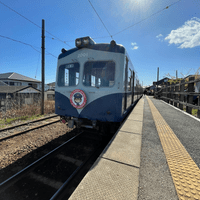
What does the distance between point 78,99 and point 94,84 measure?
0.73m

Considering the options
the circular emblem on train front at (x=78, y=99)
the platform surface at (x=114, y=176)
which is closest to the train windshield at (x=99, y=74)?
the circular emblem on train front at (x=78, y=99)

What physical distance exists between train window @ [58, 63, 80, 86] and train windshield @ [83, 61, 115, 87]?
38 centimetres

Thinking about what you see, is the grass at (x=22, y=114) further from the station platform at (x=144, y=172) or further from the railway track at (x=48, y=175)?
the station platform at (x=144, y=172)

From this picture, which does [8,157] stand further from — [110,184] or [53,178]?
[110,184]

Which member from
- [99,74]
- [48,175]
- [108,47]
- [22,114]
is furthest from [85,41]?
[22,114]

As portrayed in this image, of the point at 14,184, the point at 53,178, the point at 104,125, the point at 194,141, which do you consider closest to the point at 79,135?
the point at 104,125

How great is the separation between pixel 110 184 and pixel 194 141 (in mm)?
2468

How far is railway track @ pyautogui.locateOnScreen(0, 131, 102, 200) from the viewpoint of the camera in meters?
2.40

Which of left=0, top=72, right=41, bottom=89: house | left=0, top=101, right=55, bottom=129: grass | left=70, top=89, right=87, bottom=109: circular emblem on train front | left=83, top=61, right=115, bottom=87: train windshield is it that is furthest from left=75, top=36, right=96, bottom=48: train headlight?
left=0, top=72, right=41, bottom=89: house

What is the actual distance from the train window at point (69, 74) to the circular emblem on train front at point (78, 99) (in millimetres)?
434

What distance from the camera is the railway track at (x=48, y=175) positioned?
240cm

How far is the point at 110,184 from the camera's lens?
4.53 feet

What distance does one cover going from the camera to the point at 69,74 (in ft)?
13.9

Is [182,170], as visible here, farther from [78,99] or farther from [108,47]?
[108,47]
